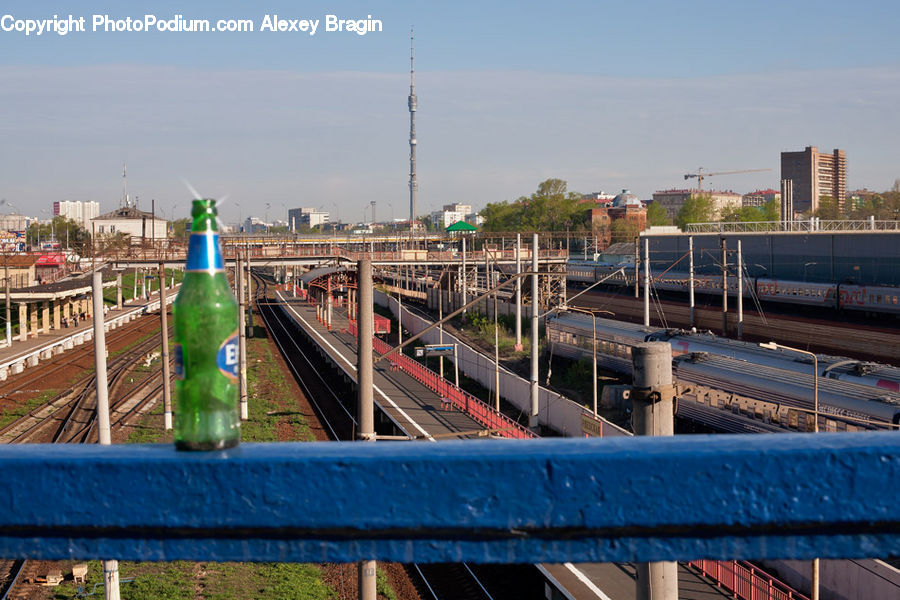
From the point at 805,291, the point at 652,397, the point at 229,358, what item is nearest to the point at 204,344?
the point at 229,358

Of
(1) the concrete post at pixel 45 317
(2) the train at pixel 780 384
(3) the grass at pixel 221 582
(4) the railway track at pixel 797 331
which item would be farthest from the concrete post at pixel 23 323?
(3) the grass at pixel 221 582

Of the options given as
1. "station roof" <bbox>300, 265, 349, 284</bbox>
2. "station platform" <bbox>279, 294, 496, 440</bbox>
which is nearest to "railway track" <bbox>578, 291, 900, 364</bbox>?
"station platform" <bbox>279, 294, 496, 440</bbox>

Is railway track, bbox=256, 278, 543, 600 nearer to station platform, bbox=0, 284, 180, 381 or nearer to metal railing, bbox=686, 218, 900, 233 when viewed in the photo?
station platform, bbox=0, 284, 180, 381

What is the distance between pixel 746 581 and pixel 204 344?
11.9 metres

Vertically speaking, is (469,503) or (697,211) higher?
(697,211)

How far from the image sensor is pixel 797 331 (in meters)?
36.3

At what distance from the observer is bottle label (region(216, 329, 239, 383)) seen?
215 centimetres

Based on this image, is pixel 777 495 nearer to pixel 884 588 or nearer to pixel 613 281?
pixel 884 588

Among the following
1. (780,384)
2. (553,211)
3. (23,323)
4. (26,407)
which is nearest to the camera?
(780,384)

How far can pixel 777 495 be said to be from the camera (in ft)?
6.27

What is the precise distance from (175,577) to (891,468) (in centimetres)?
1329

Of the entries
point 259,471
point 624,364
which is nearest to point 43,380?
point 624,364

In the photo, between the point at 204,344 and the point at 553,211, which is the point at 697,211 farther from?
the point at 204,344

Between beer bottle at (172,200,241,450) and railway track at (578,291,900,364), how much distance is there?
33262mm
